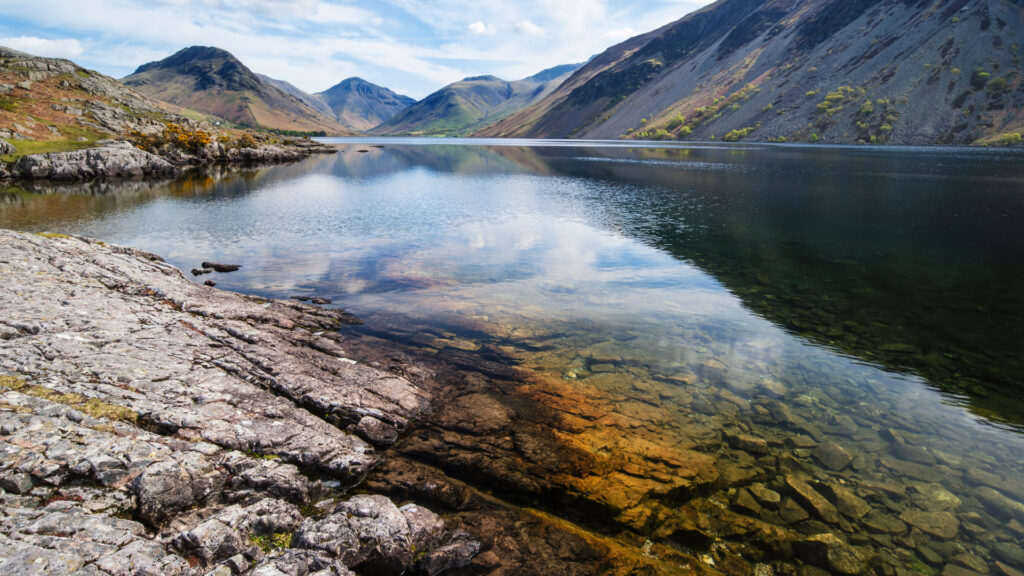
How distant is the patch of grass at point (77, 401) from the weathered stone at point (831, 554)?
17.2 m

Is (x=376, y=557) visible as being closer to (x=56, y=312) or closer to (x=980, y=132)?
(x=56, y=312)

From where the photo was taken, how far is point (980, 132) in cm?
16012

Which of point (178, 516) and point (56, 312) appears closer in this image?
point (178, 516)

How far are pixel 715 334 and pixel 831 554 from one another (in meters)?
13.2

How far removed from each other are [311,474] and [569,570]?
277 inches

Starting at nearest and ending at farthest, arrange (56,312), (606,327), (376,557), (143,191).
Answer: (376,557) → (56,312) → (606,327) → (143,191)

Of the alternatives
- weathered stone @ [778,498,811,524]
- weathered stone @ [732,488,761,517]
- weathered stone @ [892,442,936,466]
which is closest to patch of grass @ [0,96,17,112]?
weathered stone @ [732,488,761,517]

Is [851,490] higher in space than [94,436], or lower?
lower

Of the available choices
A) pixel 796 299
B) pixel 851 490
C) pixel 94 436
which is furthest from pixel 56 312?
pixel 796 299

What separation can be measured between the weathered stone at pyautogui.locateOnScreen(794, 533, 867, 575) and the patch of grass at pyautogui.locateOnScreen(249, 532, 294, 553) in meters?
12.0

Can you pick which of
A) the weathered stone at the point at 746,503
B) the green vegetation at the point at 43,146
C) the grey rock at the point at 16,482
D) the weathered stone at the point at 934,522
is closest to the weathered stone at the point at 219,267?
the grey rock at the point at 16,482

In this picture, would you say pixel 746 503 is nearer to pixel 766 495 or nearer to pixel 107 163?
pixel 766 495

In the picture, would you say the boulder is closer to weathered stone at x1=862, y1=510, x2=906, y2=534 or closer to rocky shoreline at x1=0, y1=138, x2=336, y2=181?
rocky shoreline at x1=0, y1=138, x2=336, y2=181

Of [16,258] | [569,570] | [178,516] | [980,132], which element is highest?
[980,132]
